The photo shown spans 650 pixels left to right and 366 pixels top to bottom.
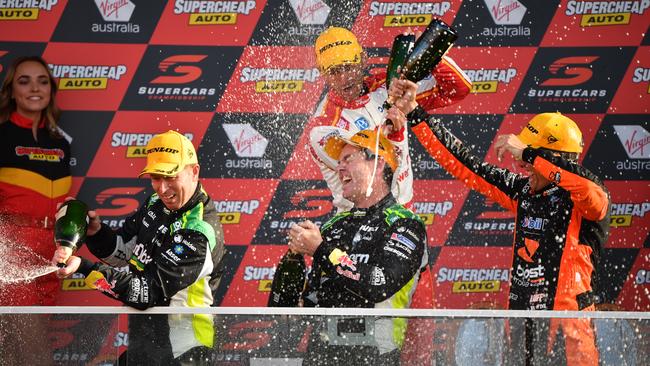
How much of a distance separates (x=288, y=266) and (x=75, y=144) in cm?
310

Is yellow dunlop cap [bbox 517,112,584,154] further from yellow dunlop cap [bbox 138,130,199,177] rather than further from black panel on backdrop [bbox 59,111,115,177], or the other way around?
black panel on backdrop [bbox 59,111,115,177]

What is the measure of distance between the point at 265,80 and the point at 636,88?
246 centimetres

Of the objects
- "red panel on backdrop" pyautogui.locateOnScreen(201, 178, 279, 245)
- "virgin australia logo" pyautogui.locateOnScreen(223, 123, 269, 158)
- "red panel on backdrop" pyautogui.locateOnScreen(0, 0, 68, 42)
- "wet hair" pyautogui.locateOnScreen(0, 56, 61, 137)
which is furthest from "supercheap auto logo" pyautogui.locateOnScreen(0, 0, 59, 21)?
"red panel on backdrop" pyautogui.locateOnScreen(201, 178, 279, 245)

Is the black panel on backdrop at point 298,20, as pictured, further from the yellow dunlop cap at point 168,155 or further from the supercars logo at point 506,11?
the yellow dunlop cap at point 168,155

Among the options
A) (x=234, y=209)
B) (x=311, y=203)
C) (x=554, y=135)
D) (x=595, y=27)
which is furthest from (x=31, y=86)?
(x=595, y=27)

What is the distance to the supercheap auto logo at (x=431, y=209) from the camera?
7578mm

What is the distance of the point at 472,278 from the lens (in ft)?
24.7

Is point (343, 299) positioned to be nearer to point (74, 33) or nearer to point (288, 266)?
point (288, 266)

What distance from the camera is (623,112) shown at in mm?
7551

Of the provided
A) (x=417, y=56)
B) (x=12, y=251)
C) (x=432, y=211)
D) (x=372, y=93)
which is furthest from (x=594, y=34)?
(x=12, y=251)

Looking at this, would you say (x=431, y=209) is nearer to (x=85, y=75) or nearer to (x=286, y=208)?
(x=286, y=208)

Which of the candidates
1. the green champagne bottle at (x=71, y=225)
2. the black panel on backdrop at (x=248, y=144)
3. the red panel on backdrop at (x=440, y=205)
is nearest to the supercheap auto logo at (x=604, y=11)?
the red panel on backdrop at (x=440, y=205)

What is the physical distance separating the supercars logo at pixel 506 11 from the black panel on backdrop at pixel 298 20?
884 millimetres

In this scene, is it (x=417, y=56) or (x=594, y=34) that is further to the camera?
(x=594, y=34)
